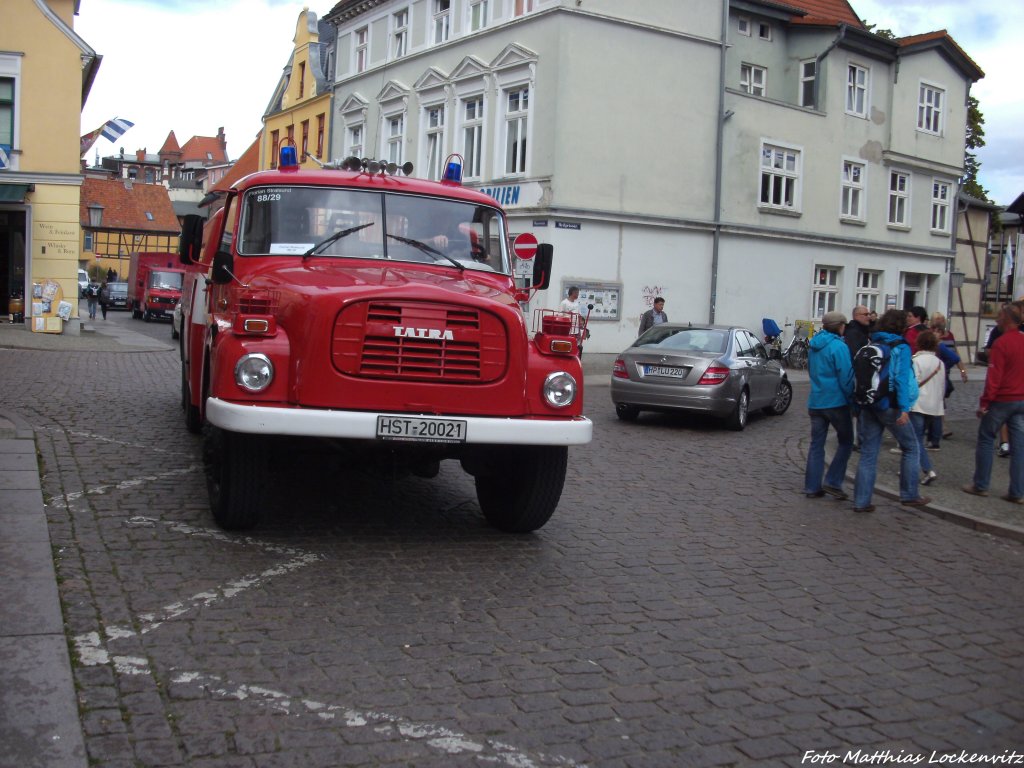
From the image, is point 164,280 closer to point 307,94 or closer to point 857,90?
point 307,94

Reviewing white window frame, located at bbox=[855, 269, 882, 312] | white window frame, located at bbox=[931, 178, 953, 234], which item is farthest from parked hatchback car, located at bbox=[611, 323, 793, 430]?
white window frame, located at bbox=[931, 178, 953, 234]

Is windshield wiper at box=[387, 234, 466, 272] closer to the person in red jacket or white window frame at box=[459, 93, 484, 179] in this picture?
the person in red jacket

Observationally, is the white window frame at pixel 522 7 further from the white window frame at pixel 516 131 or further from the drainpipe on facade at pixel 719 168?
the drainpipe on facade at pixel 719 168

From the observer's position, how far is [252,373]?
638cm

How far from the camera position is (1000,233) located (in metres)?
46.5

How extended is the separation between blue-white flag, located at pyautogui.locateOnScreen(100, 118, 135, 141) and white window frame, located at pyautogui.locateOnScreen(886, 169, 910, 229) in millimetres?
24779

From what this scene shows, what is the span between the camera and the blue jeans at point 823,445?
9.84 meters

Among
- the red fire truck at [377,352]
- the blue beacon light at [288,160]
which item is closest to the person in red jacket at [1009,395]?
the red fire truck at [377,352]

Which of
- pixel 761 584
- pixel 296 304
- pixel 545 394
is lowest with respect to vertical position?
pixel 761 584

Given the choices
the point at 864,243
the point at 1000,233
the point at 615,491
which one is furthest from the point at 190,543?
the point at 1000,233

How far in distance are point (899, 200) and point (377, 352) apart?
33623 millimetres

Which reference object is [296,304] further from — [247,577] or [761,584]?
[761,584]

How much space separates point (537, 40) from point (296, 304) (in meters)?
22.5

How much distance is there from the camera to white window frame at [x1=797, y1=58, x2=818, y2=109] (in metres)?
33.3
